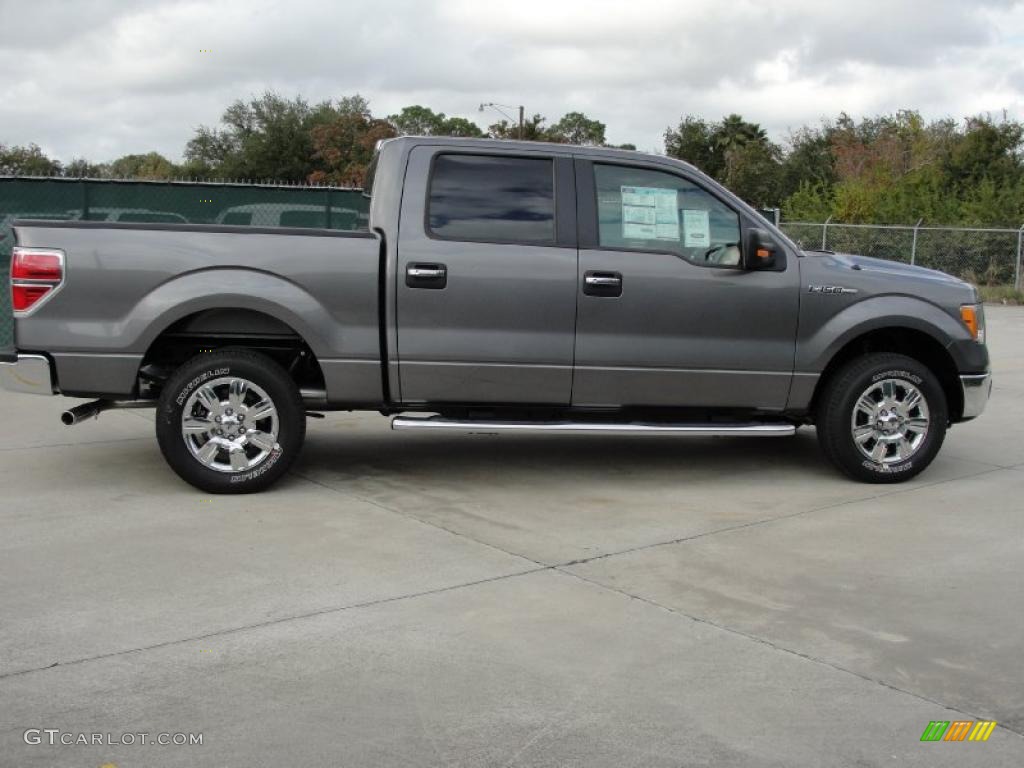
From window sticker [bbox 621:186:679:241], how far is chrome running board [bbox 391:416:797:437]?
114cm

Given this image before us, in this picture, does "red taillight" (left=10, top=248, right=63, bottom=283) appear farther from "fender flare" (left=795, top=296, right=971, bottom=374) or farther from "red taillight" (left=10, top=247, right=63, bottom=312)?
"fender flare" (left=795, top=296, right=971, bottom=374)

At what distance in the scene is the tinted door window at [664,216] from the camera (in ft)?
22.8

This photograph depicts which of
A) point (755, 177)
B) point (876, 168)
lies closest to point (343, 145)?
point (755, 177)

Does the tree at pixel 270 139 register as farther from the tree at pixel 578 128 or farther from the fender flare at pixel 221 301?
the fender flare at pixel 221 301

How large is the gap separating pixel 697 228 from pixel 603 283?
2.38 feet

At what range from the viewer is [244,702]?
12.7ft

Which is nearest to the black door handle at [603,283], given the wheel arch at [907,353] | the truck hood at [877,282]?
the truck hood at [877,282]

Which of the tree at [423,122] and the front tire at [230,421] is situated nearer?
the front tire at [230,421]

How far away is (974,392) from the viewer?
24.0 feet

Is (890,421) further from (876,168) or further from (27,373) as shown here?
(876,168)

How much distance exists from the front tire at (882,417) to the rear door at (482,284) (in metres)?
1.71

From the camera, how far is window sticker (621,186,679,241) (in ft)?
22.9

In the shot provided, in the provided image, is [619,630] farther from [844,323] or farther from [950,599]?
[844,323]

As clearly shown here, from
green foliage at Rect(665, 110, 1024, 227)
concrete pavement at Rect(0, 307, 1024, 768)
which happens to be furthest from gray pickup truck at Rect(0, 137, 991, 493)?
green foliage at Rect(665, 110, 1024, 227)
